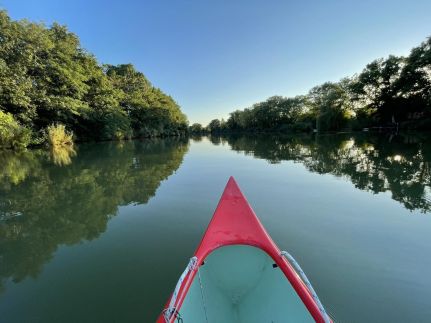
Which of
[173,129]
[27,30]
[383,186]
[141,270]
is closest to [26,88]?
[27,30]

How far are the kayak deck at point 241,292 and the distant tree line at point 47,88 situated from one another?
Answer: 1731 cm

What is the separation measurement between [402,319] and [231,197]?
5.16ft

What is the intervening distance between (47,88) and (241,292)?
22922mm

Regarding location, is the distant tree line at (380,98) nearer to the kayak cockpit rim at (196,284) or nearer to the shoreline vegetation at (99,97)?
the shoreline vegetation at (99,97)

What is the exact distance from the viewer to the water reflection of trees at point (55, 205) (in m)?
2.90

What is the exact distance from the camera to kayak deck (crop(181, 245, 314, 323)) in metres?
1.53

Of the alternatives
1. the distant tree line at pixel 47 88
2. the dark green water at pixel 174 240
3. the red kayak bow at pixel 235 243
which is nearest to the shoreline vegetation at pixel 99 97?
the distant tree line at pixel 47 88

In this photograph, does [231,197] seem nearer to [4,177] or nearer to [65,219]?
[65,219]

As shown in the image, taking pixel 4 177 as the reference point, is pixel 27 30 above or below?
above

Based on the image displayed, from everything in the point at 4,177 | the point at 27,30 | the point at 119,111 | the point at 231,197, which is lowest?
the point at 4,177

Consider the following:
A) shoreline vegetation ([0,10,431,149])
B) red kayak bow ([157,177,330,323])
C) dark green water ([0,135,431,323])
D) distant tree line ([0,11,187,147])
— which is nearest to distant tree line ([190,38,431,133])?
shoreline vegetation ([0,10,431,149])

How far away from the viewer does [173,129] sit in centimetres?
5316

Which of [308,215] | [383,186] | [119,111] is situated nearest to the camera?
[308,215]

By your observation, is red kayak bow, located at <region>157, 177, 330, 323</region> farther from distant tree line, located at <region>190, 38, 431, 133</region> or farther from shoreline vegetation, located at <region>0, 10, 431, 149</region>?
distant tree line, located at <region>190, 38, 431, 133</region>
